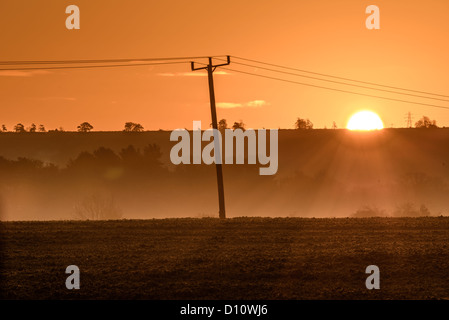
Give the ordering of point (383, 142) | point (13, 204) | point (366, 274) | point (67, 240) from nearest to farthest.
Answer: point (366, 274), point (67, 240), point (13, 204), point (383, 142)

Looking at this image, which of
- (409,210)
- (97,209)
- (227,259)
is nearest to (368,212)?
(409,210)

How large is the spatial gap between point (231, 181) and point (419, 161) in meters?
28.8

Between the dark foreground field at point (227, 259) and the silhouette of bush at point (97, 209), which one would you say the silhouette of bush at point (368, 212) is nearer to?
the silhouette of bush at point (97, 209)

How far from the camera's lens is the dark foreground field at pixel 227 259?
17.2m

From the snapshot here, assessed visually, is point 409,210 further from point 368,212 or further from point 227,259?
point 227,259

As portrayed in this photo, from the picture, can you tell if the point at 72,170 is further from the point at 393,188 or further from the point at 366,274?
the point at 366,274

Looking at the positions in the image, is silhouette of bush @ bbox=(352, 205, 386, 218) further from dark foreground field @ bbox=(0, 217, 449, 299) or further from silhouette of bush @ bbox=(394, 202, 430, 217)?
dark foreground field @ bbox=(0, 217, 449, 299)

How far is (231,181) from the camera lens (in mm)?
88938

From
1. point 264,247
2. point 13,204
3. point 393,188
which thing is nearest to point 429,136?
point 393,188

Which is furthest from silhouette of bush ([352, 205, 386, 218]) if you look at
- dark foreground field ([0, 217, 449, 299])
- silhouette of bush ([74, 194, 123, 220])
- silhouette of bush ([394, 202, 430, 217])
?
dark foreground field ([0, 217, 449, 299])

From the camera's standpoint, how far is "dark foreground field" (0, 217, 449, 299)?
17219 millimetres

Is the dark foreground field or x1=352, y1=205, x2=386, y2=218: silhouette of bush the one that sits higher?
x1=352, y1=205, x2=386, y2=218: silhouette of bush

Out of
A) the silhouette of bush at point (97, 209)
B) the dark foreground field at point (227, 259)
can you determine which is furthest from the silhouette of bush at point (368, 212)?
the dark foreground field at point (227, 259)

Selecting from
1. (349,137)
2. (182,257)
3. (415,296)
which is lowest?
(415,296)
